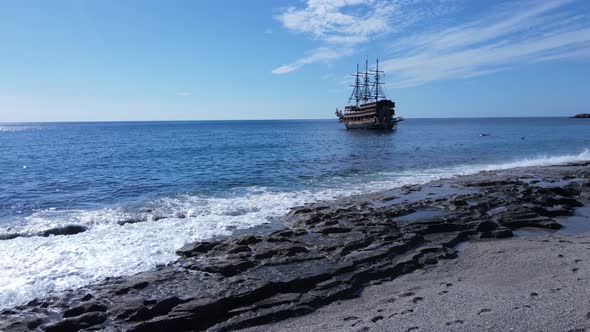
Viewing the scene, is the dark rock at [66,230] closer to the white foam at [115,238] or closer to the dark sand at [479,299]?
the white foam at [115,238]

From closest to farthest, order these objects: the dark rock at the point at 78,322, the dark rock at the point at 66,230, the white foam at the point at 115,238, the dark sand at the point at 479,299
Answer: the dark sand at the point at 479,299 → the dark rock at the point at 78,322 → the white foam at the point at 115,238 → the dark rock at the point at 66,230

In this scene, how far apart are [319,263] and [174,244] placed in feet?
15.1

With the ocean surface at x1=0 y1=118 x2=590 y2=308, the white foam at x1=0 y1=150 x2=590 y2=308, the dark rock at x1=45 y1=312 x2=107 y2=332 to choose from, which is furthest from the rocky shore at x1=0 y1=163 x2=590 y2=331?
the ocean surface at x1=0 y1=118 x2=590 y2=308

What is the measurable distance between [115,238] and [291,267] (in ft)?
20.6

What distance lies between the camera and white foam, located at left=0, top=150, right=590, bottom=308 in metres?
8.81

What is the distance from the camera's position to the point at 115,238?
11.9 m

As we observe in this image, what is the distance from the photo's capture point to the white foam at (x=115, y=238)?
881 cm

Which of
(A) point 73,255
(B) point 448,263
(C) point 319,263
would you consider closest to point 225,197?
(A) point 73,255

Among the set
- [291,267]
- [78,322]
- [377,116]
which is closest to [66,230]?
[78,322]

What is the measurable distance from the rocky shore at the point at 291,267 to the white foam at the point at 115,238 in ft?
2.60

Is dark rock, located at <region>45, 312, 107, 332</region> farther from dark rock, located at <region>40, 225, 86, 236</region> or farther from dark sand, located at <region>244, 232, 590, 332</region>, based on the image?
Answer: dark rock, located at <region>40, 225, 86, 236</region>

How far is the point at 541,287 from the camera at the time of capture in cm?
752

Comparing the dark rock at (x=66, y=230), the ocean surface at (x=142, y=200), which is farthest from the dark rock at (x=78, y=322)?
the dark rock at (x=66, y=230)

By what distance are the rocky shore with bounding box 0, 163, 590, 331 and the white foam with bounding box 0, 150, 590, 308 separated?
2.60 ft
